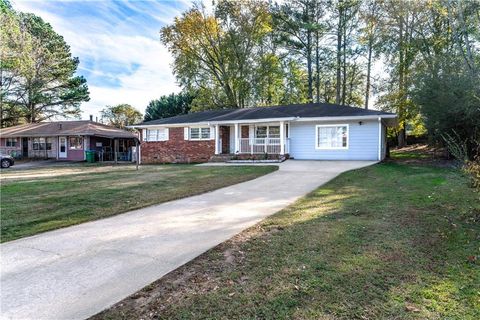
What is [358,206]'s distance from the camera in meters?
6.28

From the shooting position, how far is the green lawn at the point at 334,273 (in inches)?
103

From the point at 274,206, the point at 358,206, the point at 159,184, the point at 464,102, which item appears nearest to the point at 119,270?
the point at 274,206

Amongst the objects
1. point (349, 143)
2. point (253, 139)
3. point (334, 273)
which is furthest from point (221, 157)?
point (334, 273)

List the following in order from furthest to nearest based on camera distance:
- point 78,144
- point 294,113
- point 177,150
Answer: point 78,144 < point 177,150 < point 294,113

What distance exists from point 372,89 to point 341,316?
32.3 m

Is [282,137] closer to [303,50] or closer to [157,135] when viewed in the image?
[157,135]

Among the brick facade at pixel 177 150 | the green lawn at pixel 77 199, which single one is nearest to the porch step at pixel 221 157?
the brick facade at pixel 177 150

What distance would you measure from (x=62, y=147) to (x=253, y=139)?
63.4ft

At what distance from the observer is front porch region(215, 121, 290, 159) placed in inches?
739

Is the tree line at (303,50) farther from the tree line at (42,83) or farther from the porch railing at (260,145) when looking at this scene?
the tree line at (42,83)

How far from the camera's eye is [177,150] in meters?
21.6

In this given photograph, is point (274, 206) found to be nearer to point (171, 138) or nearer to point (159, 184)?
point (159, 184)

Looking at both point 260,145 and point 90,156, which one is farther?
point 90,156

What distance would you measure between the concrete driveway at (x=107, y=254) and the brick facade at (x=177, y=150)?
13777 mm
